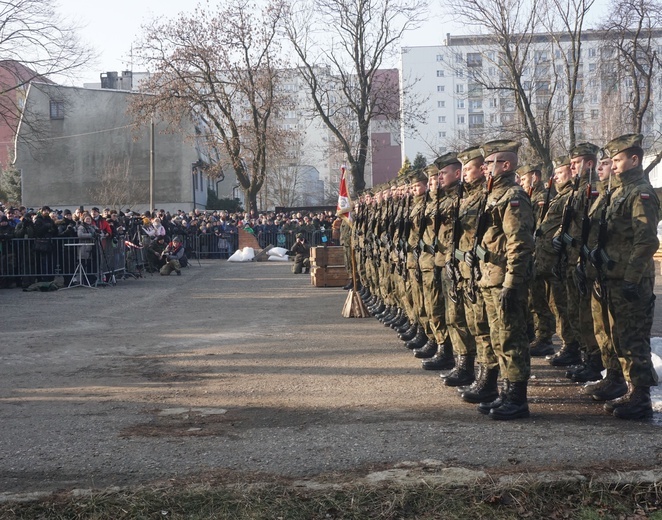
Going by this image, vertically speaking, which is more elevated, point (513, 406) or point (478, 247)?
point (478, 247)

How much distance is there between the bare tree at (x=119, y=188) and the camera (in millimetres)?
48300

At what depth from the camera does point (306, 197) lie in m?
95.2

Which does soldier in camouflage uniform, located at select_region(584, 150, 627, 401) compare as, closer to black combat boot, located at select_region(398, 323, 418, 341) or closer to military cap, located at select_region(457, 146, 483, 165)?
military cap, located at select_region(457, 146, 483, 165)

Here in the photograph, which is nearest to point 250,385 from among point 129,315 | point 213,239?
point 129,315

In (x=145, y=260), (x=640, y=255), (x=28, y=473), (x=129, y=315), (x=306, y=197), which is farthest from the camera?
(x=306, y=197)

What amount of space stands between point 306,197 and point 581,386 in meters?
88.3

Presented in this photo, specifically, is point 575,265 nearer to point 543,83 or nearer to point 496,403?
point 496,403

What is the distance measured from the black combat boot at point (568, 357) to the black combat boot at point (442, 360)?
1178 millimetres

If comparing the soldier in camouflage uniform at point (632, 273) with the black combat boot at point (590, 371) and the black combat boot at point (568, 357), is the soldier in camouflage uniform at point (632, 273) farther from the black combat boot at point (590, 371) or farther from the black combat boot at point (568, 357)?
the black combat boot at point (568, 357)

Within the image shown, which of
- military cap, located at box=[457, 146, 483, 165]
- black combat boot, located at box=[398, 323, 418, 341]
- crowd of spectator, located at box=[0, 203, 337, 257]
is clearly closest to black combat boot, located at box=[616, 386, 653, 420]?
military cap, located at box=[457, 146, 483, 165]

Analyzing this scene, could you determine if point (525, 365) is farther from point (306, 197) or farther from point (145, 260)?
point (306, 197)

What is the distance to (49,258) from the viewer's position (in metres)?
19.1

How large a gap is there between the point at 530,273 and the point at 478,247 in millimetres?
569

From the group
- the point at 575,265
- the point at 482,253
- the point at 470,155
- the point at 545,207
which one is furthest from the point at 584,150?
the point at 482,253
